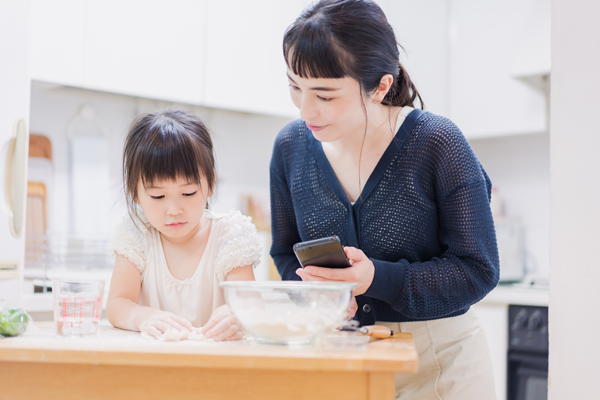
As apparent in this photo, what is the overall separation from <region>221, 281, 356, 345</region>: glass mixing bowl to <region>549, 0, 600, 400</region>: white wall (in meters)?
0.44

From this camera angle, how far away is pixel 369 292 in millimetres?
967

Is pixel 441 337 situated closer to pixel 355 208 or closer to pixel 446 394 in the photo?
pixel 446 394

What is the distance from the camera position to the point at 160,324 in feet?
2.84

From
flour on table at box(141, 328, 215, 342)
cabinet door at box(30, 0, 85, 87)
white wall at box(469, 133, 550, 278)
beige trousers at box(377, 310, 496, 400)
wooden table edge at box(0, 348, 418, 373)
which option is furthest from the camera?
white wall at box(469, 133, 550, 278)

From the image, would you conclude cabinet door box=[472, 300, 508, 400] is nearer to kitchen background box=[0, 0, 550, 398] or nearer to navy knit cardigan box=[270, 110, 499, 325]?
kitchen background box=[0, 0, 550, 398]

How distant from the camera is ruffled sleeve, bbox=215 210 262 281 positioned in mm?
1157

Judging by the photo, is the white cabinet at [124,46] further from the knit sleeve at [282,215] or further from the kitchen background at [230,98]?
the knit sleeve at [282,215]

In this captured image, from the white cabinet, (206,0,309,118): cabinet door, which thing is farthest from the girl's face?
(206,0,309,118): cabinet door

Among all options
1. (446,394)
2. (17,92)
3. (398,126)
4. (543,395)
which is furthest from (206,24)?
(543,395)

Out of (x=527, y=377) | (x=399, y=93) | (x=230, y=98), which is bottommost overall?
(x=527, y=377)

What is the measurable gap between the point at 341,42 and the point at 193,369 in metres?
0.58

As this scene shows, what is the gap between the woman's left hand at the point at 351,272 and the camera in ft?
2.88

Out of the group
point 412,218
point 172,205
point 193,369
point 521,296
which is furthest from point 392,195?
point 521,296

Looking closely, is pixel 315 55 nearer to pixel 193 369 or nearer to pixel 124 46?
pixel 193 369
